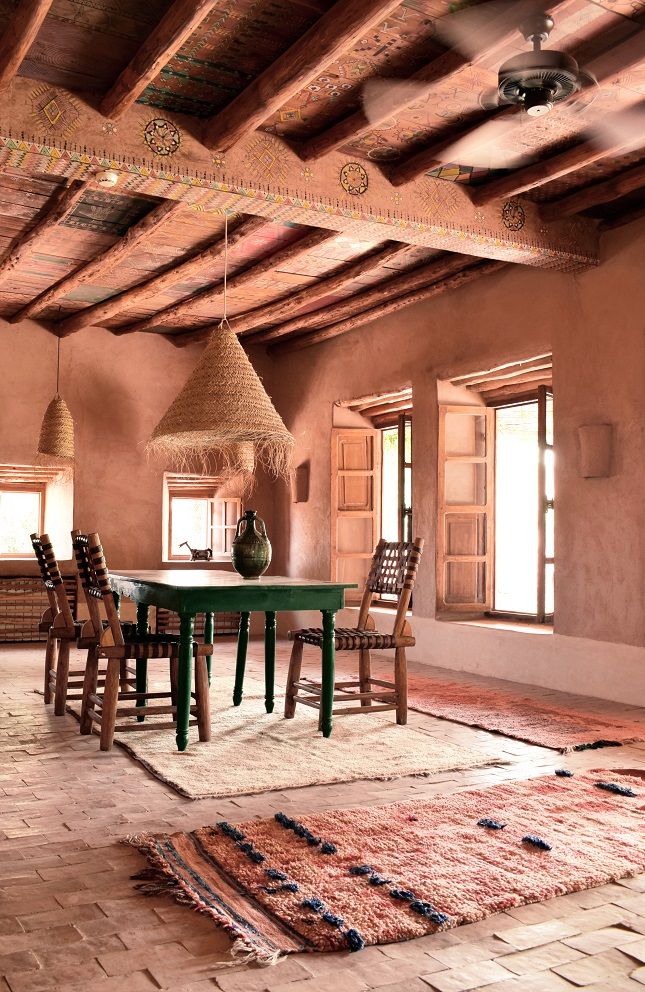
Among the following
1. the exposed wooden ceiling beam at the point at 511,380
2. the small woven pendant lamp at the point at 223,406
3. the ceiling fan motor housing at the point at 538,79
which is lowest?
the small woven pendant lamp at the point at 223,406

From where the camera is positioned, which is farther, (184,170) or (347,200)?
(347,200)

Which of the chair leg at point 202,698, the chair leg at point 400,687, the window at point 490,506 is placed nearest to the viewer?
the chair leg at point 202,698

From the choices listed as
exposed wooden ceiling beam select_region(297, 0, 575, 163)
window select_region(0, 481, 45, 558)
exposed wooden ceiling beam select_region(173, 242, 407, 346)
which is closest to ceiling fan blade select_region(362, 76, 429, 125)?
exposed wooden ceiling beam select_region(297, 0, 575, 163)

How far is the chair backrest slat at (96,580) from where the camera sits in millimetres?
4078

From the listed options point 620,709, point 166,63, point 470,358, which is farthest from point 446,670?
point 166,63

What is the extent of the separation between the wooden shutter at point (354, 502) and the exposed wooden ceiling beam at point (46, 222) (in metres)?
3.42

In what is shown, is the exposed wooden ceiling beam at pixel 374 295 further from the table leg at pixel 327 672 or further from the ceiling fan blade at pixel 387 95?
the table leg at pixel 327 672

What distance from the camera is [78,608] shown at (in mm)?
8750

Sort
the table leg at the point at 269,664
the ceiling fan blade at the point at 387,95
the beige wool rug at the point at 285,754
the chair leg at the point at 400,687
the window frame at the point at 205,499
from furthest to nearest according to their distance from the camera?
the window frame at the point at 205,499, the table leg at the point at 269,664, the chair leg at the point at 400,687, the ceiling fan blade at the point at 387,95, the beige wool rug at the point at 285,754

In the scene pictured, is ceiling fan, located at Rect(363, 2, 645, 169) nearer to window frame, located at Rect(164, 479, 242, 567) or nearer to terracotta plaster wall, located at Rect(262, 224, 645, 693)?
terracotta plaster wall, located at Rect(262, 224, 645, 693)

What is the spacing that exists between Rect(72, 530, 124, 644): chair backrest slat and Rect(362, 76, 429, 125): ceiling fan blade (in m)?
2.42

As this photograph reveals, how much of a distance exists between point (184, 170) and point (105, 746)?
2.88m

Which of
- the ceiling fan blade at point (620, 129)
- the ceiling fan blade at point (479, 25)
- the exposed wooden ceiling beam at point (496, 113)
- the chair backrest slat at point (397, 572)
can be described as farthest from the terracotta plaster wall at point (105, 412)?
the ceiling fan blade at point (479, 25)

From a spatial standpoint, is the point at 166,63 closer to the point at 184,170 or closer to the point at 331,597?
the point at 184,170
